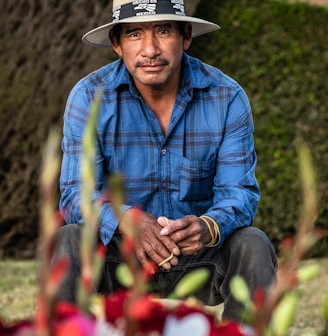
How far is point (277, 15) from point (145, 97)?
11.9 feet

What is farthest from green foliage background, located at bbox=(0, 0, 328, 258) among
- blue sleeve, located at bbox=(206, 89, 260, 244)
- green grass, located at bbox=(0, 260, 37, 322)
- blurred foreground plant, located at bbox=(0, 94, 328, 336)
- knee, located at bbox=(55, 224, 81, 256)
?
blurred foreground plant, located at bbox=(0, 94, 328, 336)

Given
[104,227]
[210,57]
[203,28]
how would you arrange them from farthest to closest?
1. [210,57]
2. [203,28]
3. [104,227]

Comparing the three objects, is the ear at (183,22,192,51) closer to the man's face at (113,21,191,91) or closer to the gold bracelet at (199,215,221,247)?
the man's face at (113,21,191,91)

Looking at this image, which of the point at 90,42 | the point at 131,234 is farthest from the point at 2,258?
the point at 131,234

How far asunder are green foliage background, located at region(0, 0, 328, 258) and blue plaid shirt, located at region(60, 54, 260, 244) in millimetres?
2823

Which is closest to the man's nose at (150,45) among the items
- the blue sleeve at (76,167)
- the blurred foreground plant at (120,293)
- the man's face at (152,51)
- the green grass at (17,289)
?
the man's face at (152,51)

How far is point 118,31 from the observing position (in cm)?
360

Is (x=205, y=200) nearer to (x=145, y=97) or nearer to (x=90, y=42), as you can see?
(x=145, y=97)

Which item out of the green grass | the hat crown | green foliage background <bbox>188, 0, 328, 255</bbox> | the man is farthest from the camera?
green foliage background <bbox>188, 0, 328, 255</bbox>

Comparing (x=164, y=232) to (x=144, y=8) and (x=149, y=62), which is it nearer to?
(x=149, y=62)

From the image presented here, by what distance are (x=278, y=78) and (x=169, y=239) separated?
4.01 metres

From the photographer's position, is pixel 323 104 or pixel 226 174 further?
pixel 323 104

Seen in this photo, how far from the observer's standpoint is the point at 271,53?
22.6 ft

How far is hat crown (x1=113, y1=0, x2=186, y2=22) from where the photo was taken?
3441 millimetres
